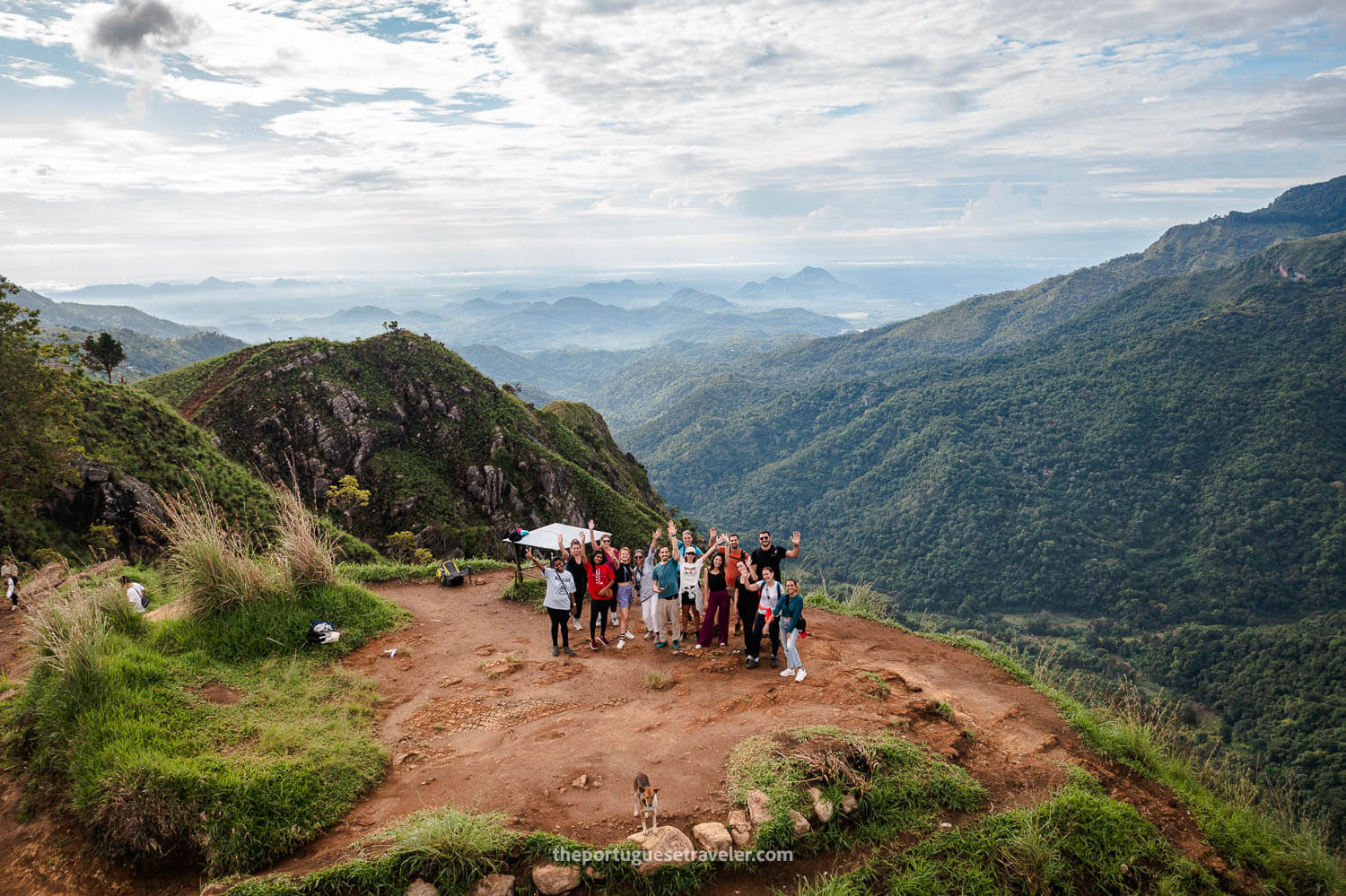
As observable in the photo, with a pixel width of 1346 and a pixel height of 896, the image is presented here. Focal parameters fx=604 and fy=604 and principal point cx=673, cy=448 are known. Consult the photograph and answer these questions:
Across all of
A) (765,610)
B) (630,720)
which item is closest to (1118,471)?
(765,610)

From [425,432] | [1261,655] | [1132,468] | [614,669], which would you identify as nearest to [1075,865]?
[614,669]

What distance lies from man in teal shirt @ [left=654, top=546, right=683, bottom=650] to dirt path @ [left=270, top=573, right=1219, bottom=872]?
323 millimetres

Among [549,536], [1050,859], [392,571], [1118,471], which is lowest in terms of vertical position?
[1118,471]

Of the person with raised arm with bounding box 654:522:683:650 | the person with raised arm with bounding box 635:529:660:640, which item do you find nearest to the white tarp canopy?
the person with raised arm with bounding box 635:529:660:640

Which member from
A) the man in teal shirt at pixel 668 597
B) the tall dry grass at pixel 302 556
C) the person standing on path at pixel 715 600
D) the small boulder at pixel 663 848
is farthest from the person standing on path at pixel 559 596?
the small boulder at pixel 663 848

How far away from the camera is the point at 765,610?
31.9ft

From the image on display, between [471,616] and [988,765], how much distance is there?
9274mm

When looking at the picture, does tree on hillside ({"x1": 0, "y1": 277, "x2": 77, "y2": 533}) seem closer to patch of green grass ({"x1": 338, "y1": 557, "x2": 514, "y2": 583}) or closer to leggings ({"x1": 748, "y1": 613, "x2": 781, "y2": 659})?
patch of green grass ({"x1": 338, "y1": 557, "x2": 514, "y2": 583})

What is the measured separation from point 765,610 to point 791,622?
20.6 inches

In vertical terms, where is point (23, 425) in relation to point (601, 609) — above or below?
above

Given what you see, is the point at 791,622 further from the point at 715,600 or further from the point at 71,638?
the point at 71,638

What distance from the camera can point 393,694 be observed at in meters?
8.67

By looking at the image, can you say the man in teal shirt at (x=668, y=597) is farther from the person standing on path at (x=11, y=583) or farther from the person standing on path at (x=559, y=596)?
the person standing on path at (x=11, y=583)

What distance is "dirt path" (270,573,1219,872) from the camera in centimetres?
620
